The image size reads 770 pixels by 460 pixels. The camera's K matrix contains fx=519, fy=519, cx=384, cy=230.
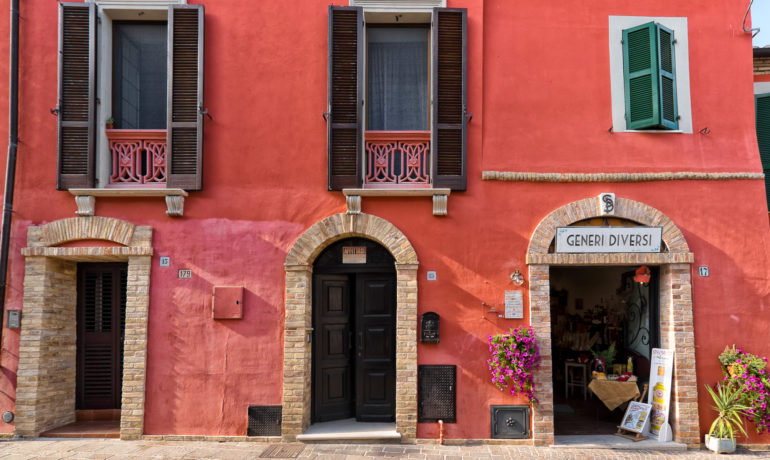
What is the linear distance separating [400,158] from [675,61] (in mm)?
4186

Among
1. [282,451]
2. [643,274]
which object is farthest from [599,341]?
[282,451]

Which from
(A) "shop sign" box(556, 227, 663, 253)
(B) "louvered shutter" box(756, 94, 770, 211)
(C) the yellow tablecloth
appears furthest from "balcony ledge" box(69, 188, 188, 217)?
(B) "louvered shutter" box(756, 94, 770, 211)

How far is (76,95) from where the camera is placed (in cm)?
722

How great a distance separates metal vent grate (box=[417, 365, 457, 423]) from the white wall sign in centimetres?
105

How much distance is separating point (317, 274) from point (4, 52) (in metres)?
5.39

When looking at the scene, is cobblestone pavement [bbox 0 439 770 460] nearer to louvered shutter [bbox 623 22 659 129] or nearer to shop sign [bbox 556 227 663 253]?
shop sign [bbox 556 227 663 253]

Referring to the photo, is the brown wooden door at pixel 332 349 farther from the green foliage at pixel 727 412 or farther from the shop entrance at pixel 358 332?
the green foliage at pixel 727 412

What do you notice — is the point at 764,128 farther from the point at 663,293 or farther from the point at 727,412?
the point at 727,412

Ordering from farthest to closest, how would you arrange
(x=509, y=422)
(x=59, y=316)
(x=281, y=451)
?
(x=59, y=316)
(x=509, y=422)
(x=281, y=451)

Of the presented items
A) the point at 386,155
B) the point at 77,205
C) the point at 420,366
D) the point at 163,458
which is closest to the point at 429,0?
the point at 386,155

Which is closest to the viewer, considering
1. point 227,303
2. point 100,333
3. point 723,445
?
point 723,445

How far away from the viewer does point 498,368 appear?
684 cm

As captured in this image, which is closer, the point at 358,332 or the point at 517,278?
the point at 517,278

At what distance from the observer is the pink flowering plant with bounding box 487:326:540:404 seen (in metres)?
6.75
